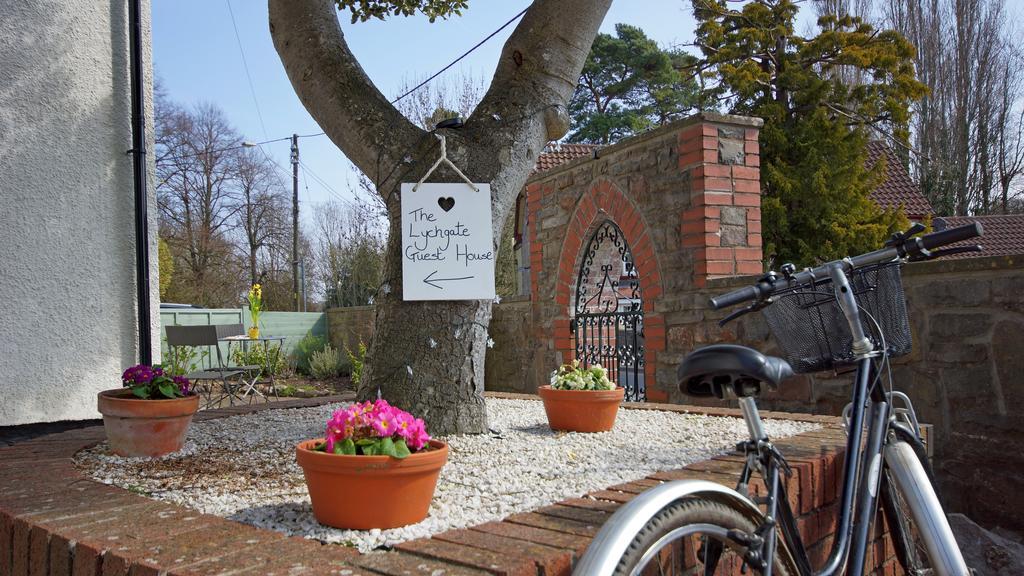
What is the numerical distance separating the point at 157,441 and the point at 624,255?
165 inches

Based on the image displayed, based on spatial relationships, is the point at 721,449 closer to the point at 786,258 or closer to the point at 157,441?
the point at 157,441

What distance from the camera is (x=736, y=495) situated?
1343 millimetres

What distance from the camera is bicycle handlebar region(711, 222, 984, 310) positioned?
1.75 meters

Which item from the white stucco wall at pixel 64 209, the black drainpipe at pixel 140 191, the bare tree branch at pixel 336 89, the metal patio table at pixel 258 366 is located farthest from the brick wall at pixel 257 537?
the metal patio table at pixel 258 366

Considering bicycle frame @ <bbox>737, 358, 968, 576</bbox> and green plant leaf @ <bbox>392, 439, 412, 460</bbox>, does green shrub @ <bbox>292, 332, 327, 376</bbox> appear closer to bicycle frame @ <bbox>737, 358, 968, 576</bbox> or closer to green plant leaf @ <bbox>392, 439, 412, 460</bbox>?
green plant leaf @ <bbox>392, 439, 412, 460</bbox>

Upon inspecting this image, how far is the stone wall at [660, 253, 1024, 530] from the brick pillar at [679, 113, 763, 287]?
1.38 meters

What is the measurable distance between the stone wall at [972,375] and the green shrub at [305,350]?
10855 millimetres

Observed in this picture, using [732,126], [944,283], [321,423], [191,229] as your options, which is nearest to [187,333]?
[321,423]

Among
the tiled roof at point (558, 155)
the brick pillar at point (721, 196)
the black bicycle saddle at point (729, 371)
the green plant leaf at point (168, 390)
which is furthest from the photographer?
the tiled roof at point (558, 155)

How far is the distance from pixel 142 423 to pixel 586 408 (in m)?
1.82

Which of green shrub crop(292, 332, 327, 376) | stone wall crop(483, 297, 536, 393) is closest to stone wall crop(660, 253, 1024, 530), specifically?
stone wall crop(483, 297, 536, 393)

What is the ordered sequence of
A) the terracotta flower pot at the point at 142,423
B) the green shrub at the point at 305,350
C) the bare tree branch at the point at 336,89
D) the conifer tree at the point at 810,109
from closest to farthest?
the terracotta flower pot at the point at 142,423 < the bare tree branch at the point at 336,89 < the conifer tree at the point at 810,109 < the green shrub at the point at 305,350

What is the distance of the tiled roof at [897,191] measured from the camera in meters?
16.9

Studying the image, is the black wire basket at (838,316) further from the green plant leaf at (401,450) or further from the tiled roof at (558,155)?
the tiled roof at (558,155)
